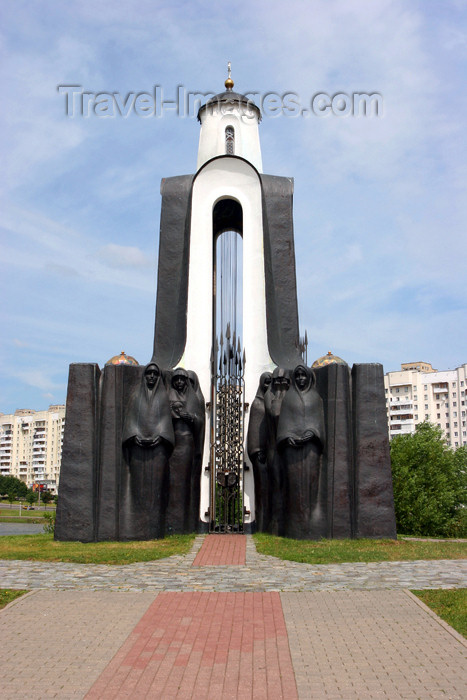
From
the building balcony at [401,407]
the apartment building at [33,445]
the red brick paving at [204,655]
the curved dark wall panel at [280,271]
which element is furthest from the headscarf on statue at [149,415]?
the apartment building at [33,445]

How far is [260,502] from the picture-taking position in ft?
43.2

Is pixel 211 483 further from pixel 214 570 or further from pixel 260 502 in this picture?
pixel 214 570

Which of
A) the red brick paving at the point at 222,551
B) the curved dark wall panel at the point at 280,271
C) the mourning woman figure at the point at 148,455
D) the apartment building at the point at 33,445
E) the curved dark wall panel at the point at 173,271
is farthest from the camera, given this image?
the apartment building at the point at 33,445

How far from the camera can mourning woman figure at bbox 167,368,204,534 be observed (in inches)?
502

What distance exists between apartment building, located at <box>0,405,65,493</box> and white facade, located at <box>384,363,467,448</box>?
40.0 meters

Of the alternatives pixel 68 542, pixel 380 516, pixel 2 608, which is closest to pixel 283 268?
pixel 380 516

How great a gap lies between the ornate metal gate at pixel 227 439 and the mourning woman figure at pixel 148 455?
4.73 feet

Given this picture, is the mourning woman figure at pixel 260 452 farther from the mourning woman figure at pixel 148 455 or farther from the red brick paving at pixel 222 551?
the mourning woman figure at pixel 148 455

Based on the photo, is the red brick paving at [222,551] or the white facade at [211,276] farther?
the white facade at [211,276]

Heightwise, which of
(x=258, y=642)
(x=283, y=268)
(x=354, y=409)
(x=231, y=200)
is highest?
(x=231, y=200)

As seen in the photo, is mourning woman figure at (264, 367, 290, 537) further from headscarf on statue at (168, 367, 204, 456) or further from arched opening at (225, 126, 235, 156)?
arched opening at (225, 126, 235, 156)

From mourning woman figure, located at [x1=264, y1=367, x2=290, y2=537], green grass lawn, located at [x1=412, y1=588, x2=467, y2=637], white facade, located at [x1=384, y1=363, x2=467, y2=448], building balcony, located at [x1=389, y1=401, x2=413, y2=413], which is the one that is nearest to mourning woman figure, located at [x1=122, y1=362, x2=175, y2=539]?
mourning woman figure, located at [x1=264, y1=367, x2=290, y2=537]

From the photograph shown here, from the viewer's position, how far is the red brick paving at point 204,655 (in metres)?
4.33

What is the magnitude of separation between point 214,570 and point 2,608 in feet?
9.83
